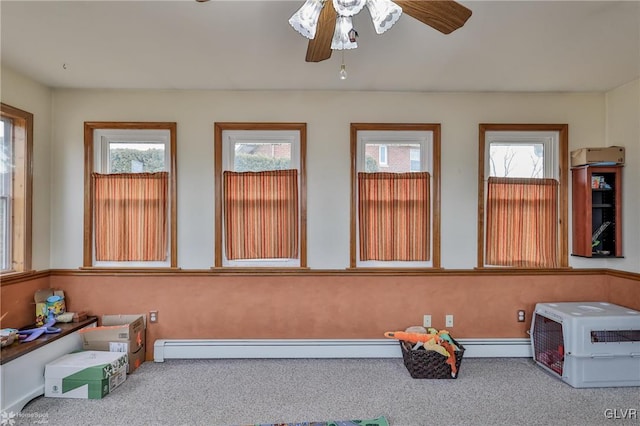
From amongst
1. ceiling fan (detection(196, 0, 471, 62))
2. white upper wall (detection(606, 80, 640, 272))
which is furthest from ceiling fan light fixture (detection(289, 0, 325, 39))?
white upper wall (detection(606, 80, 640, 272))

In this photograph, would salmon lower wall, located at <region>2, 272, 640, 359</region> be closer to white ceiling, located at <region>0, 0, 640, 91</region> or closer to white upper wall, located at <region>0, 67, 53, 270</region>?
white upper wall, located at <region>0, 67, 53, 270</region>

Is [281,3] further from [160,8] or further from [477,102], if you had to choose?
[477,102]

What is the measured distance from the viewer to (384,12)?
154 cm

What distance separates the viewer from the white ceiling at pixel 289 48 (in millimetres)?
2094

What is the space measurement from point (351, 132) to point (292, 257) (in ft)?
4.40

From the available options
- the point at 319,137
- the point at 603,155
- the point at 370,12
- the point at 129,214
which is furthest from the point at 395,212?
the point at 129,214

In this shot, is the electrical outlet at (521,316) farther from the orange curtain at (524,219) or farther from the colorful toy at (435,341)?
the colorful toy at (435,341)

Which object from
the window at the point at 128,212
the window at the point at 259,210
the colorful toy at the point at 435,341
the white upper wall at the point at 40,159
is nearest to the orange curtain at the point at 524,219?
the colorful toy at the point at 435,341

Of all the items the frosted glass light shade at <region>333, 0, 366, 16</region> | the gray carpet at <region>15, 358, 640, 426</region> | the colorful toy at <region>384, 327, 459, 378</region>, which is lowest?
the gray carpet at <region>15, 358, 640, 426</region>

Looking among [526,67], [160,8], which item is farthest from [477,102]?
[160,8]

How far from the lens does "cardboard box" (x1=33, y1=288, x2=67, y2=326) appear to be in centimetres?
310

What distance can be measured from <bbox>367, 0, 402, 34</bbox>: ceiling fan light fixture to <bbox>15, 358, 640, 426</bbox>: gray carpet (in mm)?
2371

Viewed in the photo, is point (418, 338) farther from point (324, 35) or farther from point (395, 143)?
point (324, 35)

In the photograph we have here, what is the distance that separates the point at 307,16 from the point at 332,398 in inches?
98.8
